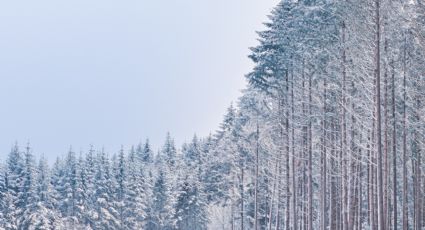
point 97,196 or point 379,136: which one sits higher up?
point 97,196

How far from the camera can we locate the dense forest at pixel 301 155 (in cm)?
2533

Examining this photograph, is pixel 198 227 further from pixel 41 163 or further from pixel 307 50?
pixel 307 50

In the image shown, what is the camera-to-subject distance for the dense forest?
2533 centimetres

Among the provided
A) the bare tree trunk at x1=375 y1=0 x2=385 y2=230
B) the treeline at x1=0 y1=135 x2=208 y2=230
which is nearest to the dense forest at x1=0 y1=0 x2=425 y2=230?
the bare tree trunk at x1=375 y1=0 x2=385 y2=230

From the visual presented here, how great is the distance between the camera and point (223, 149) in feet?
196

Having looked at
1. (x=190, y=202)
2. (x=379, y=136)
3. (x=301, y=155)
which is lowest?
(x=379, y=136)

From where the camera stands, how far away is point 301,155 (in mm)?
41438

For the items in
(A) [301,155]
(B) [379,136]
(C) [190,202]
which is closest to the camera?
(B) [379,136]

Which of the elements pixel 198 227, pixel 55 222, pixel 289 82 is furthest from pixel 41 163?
pixel 289 82

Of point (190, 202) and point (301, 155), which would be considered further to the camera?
point (190, 202)

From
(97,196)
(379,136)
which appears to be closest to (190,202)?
(97,196)

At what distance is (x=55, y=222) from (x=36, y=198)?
12.5ft

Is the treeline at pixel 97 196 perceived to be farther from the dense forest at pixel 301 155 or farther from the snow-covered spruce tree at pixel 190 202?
the dense forest at pixel 301 155

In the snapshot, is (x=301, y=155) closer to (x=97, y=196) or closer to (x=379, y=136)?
(x=379, y=136)
